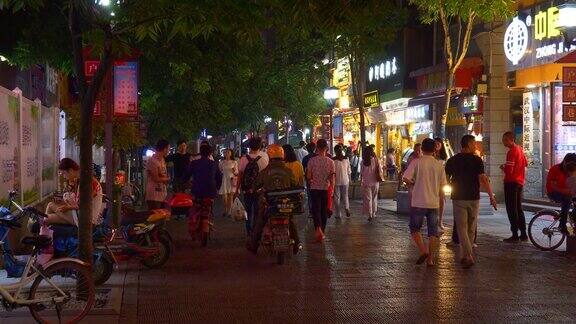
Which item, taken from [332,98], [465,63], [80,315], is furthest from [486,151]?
[80,315]

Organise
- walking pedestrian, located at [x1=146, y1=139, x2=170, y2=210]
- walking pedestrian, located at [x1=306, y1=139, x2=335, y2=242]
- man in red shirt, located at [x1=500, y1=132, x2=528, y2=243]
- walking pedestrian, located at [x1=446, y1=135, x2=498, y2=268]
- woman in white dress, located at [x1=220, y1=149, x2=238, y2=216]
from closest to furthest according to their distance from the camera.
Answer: walking pedestrian, located at [x1=446, y1=135, x2=498, y2=268] < walking pedestrian, located at [x1=146, y1=139, x2=170, y2=210] < man in red shirt, located at [x1=500, y1=132, x2=528, y2=243] < walking pedestrian, located at [x1=306, y1=139, x2=335, y2=242] < woman in white dress, located at [x1=220, y1=149, x2=238, y2=216]

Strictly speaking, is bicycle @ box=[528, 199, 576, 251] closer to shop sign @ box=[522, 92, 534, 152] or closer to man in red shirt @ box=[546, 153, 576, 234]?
man in red shirt @ box=[546, 153, 576, 234]

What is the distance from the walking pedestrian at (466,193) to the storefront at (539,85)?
8.42 metres

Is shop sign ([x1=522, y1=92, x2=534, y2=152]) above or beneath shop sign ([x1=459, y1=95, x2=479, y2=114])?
beneath

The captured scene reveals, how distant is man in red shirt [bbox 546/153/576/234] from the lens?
1297 cm

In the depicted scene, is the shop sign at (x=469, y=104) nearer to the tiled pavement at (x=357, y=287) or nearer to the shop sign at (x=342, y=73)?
the tiled pavement at (x=357, y=287)

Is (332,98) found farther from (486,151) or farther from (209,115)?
(486,151)

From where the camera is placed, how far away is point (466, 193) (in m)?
11.6

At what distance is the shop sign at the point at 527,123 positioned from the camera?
73.2 feet

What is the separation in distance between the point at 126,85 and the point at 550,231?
6998 millimetres

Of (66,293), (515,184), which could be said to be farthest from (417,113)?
(66,293)

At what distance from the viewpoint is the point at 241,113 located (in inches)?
1502

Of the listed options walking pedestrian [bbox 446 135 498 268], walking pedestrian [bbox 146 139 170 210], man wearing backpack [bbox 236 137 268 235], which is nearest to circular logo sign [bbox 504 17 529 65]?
man wearing backpack [bbox 236 137 268 235]

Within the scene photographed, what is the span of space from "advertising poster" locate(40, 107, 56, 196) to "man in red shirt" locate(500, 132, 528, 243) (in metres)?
8.33
